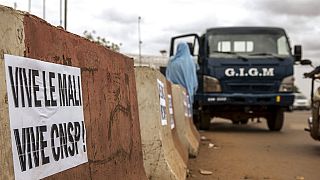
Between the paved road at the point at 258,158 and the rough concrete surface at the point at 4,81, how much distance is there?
5265 millimetres

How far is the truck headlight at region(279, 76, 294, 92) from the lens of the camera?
15368 mm

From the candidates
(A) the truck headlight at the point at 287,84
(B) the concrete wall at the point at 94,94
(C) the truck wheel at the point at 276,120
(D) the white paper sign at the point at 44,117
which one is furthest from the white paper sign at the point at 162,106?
(C) the truck wheel at the point at 276,120

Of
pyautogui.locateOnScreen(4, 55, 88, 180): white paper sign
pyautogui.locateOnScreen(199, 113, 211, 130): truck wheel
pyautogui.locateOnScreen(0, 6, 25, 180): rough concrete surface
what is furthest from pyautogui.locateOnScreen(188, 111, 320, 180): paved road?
pyautogui.locateOnScreen(0, 6, 25, 180): rough concrete surface

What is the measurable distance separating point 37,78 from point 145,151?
2971 mm

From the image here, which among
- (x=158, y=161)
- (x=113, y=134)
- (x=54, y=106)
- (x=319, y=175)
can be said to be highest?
(x=54, y=106)

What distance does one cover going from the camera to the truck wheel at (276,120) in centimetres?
1645

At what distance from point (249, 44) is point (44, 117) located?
1296cm

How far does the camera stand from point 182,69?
44.1ft

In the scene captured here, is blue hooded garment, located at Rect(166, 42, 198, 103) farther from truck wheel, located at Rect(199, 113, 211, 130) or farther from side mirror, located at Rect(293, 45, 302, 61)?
side mirror, located at Rect(293, 45, 302, 61)

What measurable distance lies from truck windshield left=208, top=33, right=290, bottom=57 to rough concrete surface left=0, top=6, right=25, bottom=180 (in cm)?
1276

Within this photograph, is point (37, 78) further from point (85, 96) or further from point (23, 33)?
point (85, 96)

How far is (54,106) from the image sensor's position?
3398 mm

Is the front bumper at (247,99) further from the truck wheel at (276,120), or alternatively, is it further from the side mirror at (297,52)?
the side mirror at (297,52)

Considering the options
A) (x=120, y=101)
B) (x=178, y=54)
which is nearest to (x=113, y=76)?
(x=120, y=101)
